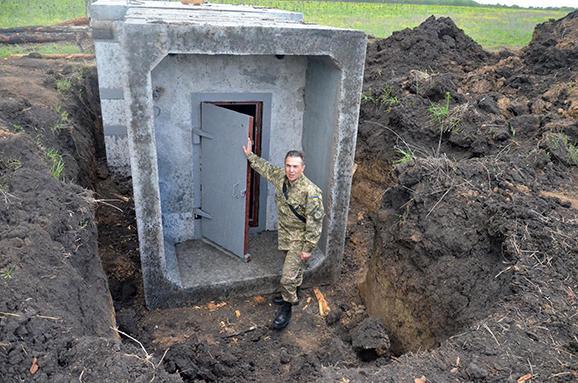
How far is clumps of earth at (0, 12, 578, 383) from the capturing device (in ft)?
9.68

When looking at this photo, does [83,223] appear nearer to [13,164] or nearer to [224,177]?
[13,164]

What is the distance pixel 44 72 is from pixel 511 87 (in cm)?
939

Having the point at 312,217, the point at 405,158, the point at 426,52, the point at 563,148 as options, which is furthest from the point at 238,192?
the point at 426,52

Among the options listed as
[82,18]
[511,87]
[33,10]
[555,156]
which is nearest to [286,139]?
Result: [555,156]

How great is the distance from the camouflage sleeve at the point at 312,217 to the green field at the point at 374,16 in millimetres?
13315

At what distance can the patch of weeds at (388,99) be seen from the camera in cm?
791

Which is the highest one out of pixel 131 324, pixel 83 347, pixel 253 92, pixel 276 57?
pixel 276 57

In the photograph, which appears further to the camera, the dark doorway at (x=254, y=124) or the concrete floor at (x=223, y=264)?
the dark doorway at (x=254, y=124)

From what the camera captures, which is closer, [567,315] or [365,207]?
[567,315]

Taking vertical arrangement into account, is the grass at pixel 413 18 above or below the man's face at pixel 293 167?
above

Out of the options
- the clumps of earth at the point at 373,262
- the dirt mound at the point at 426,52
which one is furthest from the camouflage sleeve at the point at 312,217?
the dirt mound at the point at 426,52

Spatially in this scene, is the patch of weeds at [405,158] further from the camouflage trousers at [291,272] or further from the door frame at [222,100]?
the door frame at [222,100]

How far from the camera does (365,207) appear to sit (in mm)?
7910

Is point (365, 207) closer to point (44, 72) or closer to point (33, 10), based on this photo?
point (44, 72)
